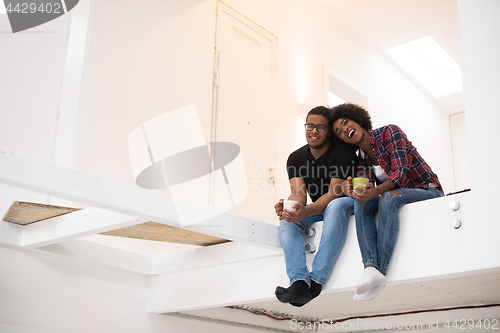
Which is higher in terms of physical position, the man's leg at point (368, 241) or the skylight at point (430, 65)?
the skylight at point (430, 65)

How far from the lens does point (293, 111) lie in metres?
4.40

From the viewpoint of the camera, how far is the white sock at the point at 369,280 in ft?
6.27

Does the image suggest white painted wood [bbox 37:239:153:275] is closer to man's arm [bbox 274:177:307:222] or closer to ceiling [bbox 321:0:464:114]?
man's arm [bbox 274:177:307:222]

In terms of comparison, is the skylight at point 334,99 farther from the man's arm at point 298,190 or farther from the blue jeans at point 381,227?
the blue jeans at point 381,227

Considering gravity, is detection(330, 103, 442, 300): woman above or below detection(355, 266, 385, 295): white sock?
above

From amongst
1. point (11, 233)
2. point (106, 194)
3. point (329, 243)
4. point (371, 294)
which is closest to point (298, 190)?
point (329, 243)

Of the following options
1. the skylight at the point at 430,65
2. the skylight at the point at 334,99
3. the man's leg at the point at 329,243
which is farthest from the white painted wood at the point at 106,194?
the skylight at the point at 430,65

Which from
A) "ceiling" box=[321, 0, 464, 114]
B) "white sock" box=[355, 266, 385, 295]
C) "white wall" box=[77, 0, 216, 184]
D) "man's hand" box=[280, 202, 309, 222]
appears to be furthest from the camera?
"ceiling" box=[321, 0, 464, 114]

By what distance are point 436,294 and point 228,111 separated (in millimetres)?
1901

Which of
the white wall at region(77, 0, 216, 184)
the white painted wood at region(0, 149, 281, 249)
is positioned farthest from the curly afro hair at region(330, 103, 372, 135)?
the white wall at region(77, 0, 216, 184)

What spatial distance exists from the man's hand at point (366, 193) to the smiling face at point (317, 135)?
0.46 meters

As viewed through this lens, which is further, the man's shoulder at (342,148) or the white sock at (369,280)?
the man's shoulder at (342,148)

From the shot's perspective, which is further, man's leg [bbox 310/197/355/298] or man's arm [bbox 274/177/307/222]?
man's arm [bbox 274/177/307/222]

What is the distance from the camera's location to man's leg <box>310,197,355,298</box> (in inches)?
82.8
